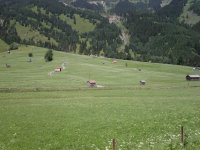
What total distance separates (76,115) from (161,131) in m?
13.8

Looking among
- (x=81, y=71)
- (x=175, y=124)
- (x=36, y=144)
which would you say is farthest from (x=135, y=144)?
(x=81, y=71)

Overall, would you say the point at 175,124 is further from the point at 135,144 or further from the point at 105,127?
the point at 135,144

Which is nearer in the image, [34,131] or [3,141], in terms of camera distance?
[3,141]

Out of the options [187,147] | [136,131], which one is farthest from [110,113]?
[187,147]

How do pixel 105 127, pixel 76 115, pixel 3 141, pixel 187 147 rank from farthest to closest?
1. pixel 76 115
2. pixel 105 127
3. pixel 3 141
4. pixel 187 147

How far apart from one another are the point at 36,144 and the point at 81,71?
12990 cm

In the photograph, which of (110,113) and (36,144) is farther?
(110,113)

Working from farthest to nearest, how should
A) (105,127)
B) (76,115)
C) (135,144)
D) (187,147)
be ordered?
(76,115), (105,127), (135,144), (187,147)

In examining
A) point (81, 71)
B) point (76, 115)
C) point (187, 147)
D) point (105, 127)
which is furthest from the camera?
point (81, 71)

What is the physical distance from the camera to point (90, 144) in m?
26.4

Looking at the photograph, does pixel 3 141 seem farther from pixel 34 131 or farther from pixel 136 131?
pixel 136 131

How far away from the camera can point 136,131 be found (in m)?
31.3

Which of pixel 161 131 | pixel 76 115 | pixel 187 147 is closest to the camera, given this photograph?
pixel 187 147

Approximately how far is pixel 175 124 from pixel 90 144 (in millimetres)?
11905
